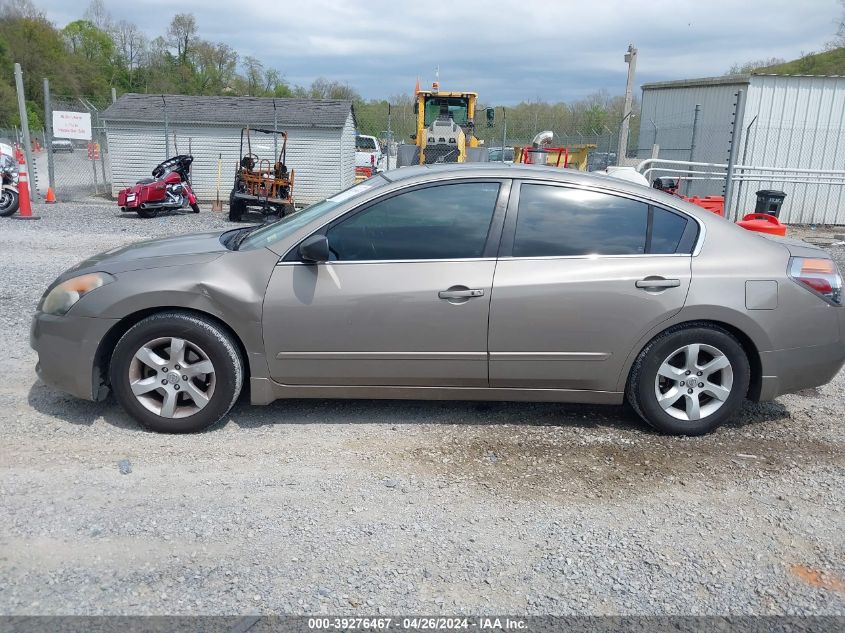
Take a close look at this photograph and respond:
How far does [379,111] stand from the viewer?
A: 107 ft

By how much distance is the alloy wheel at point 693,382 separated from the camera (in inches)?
168

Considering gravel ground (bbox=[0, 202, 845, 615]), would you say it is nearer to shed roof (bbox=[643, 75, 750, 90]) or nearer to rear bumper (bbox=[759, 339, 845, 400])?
rear bumper (bbox=[759, 339, 845, 400])

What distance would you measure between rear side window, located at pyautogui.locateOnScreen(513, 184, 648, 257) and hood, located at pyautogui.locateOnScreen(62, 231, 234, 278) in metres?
1.88

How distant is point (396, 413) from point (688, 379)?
1861mm

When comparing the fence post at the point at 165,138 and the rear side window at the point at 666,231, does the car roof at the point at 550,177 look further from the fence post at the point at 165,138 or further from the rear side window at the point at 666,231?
the fence post at the point at 165,138

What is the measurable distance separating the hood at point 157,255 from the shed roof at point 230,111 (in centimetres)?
1509

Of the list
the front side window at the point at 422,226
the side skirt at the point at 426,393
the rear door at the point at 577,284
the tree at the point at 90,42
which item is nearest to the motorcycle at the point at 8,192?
the side skirt at the point at 426,393

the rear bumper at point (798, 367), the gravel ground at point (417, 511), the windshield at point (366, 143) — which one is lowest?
the gravel ground at point (417, 511)

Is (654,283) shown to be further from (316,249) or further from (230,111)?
(230,111)

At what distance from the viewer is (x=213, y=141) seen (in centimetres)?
1948

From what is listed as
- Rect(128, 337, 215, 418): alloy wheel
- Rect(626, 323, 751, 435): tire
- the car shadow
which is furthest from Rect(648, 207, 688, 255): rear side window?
Rect(128, 337, 215, 418): alloy wheel

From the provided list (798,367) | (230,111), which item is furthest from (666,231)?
(230,111)

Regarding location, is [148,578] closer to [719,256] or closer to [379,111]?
[719,256]

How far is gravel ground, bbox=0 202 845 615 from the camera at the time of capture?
112 inches
